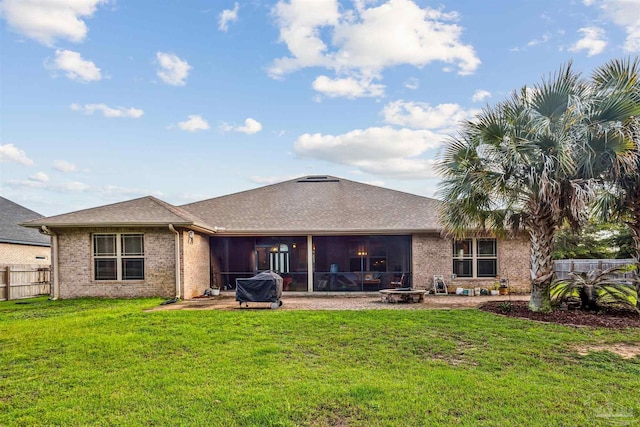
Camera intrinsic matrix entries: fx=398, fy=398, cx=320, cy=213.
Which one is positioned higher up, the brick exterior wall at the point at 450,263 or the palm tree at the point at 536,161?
the palm tree at the point at 536,161

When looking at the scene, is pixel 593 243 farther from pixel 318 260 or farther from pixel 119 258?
pixel 119 258

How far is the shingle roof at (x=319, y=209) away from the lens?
1538 cm

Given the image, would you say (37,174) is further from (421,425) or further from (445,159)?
(421,425)

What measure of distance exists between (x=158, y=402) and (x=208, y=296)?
10710mm

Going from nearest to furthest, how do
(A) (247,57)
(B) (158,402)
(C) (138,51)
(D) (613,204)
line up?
(B) (158,402), (D) (613,204), (C) (138,51), (A) (247,57)

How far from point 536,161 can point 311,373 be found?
7664mm

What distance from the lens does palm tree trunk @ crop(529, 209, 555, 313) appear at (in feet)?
32.9

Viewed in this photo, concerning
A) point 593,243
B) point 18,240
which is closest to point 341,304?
point 18,240

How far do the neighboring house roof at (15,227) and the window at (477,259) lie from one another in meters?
19.2

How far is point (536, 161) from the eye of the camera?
9625 millimetres

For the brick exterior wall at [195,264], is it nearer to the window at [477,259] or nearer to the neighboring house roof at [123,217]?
the neighboring house roof at [123,217]

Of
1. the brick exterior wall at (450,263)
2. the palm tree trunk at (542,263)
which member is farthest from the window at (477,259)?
the palm tree trunk at (542,263)

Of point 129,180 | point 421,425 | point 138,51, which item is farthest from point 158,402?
point 129,180

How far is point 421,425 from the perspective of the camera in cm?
384
